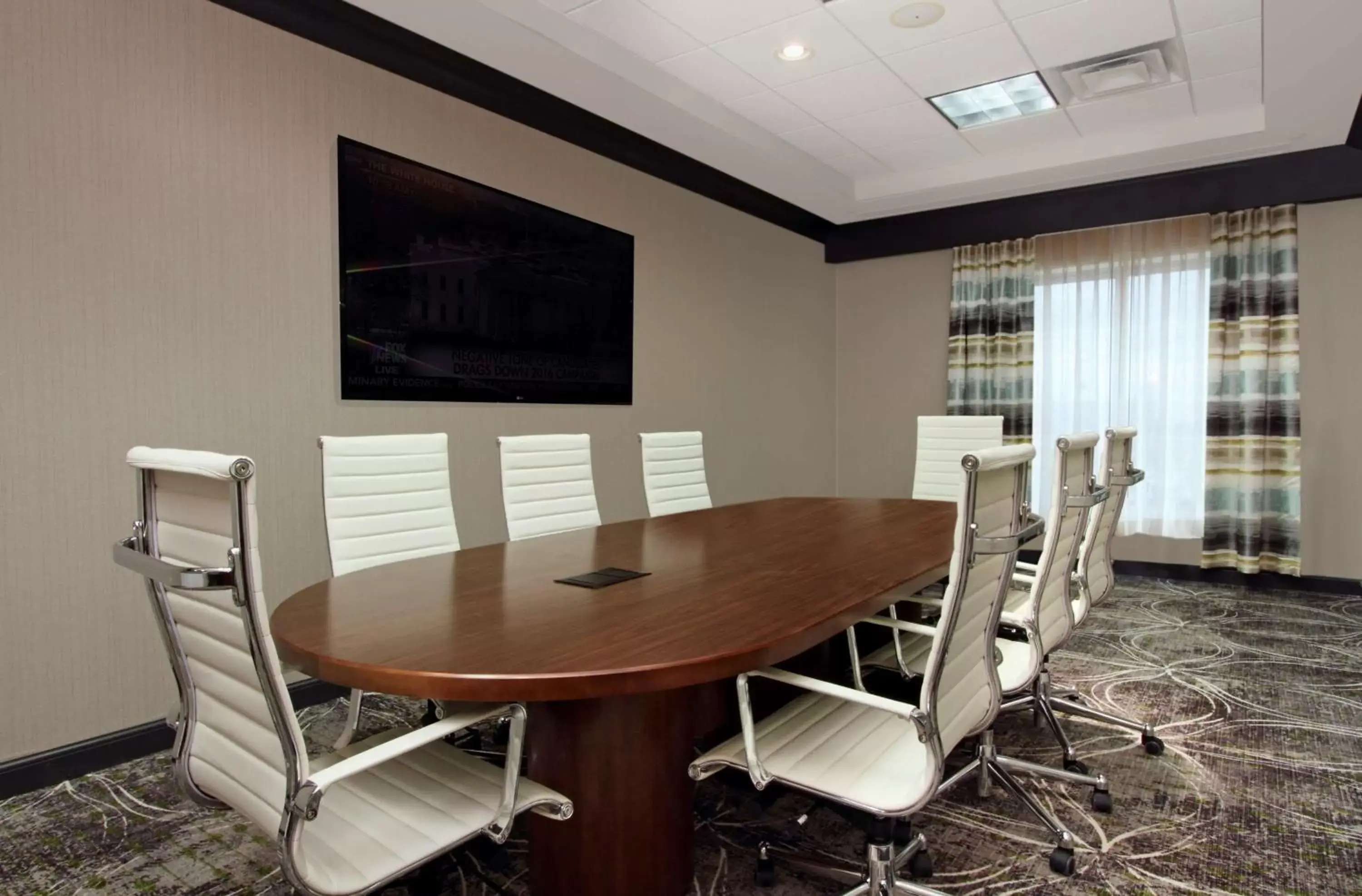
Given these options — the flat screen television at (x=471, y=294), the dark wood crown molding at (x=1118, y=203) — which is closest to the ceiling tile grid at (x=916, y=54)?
the dark wood crown molding at (x=1118, y=203)

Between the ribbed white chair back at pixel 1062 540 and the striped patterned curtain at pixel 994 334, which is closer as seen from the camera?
the ribbed white chair back at pixel 1062 540

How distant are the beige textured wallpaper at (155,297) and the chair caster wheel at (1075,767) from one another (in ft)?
9.53

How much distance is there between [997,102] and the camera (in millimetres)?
4789

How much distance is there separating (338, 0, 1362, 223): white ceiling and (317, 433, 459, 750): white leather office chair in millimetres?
1894

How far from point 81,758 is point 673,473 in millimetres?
2596

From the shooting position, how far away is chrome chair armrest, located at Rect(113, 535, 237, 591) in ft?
3.96

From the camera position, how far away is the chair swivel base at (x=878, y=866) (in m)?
1.83

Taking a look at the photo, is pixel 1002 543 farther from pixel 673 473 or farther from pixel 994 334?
pixel 994 334

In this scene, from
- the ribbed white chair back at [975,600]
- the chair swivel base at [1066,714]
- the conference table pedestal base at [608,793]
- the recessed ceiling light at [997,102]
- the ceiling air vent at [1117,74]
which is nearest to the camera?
the ribbed white chair back at [975,600]

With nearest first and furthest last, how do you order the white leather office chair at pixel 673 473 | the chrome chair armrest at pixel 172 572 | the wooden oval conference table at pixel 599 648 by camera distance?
1. the chrome chair armrest at pixel 172 572
2. the wooden oval conference table at pixel 599 648
3. the white leather office chair at pixel 673 473

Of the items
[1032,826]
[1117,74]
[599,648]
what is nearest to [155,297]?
[599,648]

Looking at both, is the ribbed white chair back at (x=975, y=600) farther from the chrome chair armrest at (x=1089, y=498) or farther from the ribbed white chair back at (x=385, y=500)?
the ribbed white chair back at (x=385, y=500)

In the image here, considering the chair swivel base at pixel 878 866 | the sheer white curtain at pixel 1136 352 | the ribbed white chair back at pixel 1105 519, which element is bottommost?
the chair swivel base at pixel 878 866

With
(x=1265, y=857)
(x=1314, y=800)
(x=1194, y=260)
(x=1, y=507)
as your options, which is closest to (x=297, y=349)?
(x=1, y=507)
